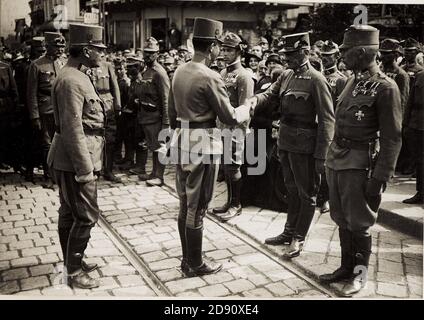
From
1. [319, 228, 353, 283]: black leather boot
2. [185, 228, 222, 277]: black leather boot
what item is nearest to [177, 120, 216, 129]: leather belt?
[185, 228, 222, 277]: black leather boot

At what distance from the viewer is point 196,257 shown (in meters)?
4.30

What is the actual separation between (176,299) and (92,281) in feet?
3.63

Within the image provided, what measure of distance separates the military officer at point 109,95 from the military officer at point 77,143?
128 inches

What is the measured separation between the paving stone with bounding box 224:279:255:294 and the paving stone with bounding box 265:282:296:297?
6.6 inches

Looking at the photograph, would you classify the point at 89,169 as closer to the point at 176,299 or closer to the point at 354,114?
the point at 176,299

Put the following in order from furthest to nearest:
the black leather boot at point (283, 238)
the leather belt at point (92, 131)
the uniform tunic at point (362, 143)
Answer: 1. the black leather boot at point (283, 238)
2. the leather belt at point (92, 131)
3. the uniform tunic at point (362, 143)

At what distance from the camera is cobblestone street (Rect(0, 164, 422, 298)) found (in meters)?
4.10

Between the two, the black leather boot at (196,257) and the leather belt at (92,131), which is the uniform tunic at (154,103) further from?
the black leather boot at (196,257)

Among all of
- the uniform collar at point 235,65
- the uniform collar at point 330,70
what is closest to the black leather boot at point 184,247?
the uniform collar at point 235,65

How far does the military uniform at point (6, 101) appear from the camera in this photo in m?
7.52

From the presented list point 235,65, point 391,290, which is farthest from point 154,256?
point 235,65

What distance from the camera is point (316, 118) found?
471 cm

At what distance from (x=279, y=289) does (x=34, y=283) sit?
7.49 feet

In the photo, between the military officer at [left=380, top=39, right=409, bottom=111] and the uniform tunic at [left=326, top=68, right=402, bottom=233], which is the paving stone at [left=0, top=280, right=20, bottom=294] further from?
the military officer at [left=380, top=39, right=409, bottom=111]
